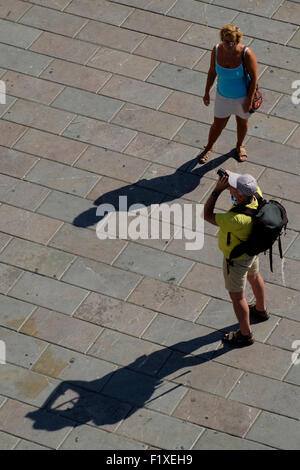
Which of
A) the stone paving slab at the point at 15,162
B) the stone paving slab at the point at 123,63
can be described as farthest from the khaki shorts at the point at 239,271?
the stone paving slab at the point at 123,63

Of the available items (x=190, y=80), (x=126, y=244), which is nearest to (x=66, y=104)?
(x=190, y=80)

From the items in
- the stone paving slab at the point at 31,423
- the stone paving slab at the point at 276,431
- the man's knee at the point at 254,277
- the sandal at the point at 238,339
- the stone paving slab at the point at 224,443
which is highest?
the man's knee at the point at 254,277

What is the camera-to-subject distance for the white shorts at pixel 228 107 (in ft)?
36.7

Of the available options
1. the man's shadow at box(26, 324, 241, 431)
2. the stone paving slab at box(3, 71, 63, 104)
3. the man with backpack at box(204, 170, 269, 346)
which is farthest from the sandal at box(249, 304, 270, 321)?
the stone paving slab at box(3, 71, 63, 104)

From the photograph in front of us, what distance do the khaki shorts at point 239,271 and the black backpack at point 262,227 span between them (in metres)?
0.15

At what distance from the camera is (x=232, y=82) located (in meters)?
11.0

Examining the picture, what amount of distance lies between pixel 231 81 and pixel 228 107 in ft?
1.15

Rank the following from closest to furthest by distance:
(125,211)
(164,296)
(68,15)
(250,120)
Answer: (164,296), (125,211), (250,120), (68,15)

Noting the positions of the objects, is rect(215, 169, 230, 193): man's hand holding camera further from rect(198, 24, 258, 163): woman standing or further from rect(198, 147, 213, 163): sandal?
rect(198, 147, 213, 163): sandal

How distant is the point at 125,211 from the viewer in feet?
37.1

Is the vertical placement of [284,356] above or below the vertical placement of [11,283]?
below

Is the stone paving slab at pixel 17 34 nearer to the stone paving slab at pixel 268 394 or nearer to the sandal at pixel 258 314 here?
the sandal at pixel 258 314

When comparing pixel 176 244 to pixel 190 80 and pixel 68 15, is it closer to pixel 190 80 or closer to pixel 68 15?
pixel 190 80

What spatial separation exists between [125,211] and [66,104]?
1.96m
